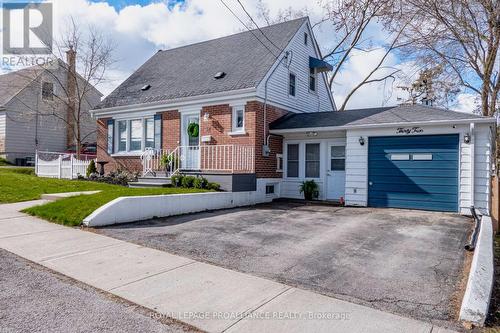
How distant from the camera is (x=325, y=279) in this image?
15.1 feet

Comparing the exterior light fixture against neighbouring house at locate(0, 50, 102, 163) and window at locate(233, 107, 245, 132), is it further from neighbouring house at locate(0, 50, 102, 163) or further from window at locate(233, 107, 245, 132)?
neighbouring house at locate(0, 50, 102, 163)

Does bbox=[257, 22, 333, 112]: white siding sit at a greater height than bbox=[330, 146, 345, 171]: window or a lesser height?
greater

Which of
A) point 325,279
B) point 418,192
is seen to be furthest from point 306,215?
point 325,279

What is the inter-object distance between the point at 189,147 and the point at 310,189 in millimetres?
4743

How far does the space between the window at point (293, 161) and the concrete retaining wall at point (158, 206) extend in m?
2.62

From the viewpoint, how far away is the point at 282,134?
44.0 feet

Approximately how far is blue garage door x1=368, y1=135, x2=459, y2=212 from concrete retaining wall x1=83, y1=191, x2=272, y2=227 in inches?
175

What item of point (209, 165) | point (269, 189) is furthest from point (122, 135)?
point (269, 189)

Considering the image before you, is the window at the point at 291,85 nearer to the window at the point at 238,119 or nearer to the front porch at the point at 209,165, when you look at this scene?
the window at the point at 238,119

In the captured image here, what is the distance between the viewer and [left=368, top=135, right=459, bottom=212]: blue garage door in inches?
403

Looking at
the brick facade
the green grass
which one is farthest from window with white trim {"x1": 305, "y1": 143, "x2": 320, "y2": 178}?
the green grass

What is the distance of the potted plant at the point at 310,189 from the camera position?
1281cm

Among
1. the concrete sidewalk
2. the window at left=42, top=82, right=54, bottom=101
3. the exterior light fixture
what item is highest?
the window at left=42, top=82, right=54, bottom=101

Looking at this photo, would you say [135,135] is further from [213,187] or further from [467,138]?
[467,138]
